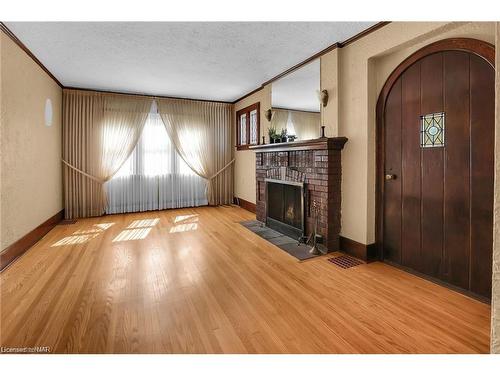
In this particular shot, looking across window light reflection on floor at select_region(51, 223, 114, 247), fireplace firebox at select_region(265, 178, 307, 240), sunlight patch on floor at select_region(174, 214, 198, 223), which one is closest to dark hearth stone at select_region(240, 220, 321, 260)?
fireplace firebox at select_region(265, 178, 307, 240)

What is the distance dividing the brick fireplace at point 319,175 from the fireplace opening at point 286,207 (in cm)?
9

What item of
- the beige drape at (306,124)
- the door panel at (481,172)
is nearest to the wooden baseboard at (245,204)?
the beige drape at (306,124)

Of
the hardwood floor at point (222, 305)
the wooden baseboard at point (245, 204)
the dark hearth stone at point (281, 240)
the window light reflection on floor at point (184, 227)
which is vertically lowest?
the hardwood floor at point (222, 305)

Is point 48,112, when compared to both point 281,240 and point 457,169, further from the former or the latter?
point 457,169

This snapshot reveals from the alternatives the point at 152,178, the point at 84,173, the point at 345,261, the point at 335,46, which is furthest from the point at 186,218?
the point at 335,46

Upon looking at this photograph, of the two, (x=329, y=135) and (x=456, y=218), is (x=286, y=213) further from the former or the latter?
(x=456, y=218)

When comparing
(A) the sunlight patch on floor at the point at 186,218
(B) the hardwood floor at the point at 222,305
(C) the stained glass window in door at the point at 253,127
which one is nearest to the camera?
(B) the hardwood floor at the point at 222,305

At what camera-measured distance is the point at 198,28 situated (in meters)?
2.78

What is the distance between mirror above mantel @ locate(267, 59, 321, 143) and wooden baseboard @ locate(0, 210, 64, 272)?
3548 mm

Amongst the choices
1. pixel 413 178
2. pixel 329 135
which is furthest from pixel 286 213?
pixel 413 178

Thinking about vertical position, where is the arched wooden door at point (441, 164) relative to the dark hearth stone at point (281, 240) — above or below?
above

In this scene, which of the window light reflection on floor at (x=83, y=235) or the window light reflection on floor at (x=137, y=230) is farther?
the window light reflection on floor at (x=137, y=230)

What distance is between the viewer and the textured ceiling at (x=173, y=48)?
2764mm

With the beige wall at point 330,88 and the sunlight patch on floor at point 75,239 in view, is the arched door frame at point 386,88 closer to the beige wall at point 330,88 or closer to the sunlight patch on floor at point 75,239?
the beige wall at point 330,88
